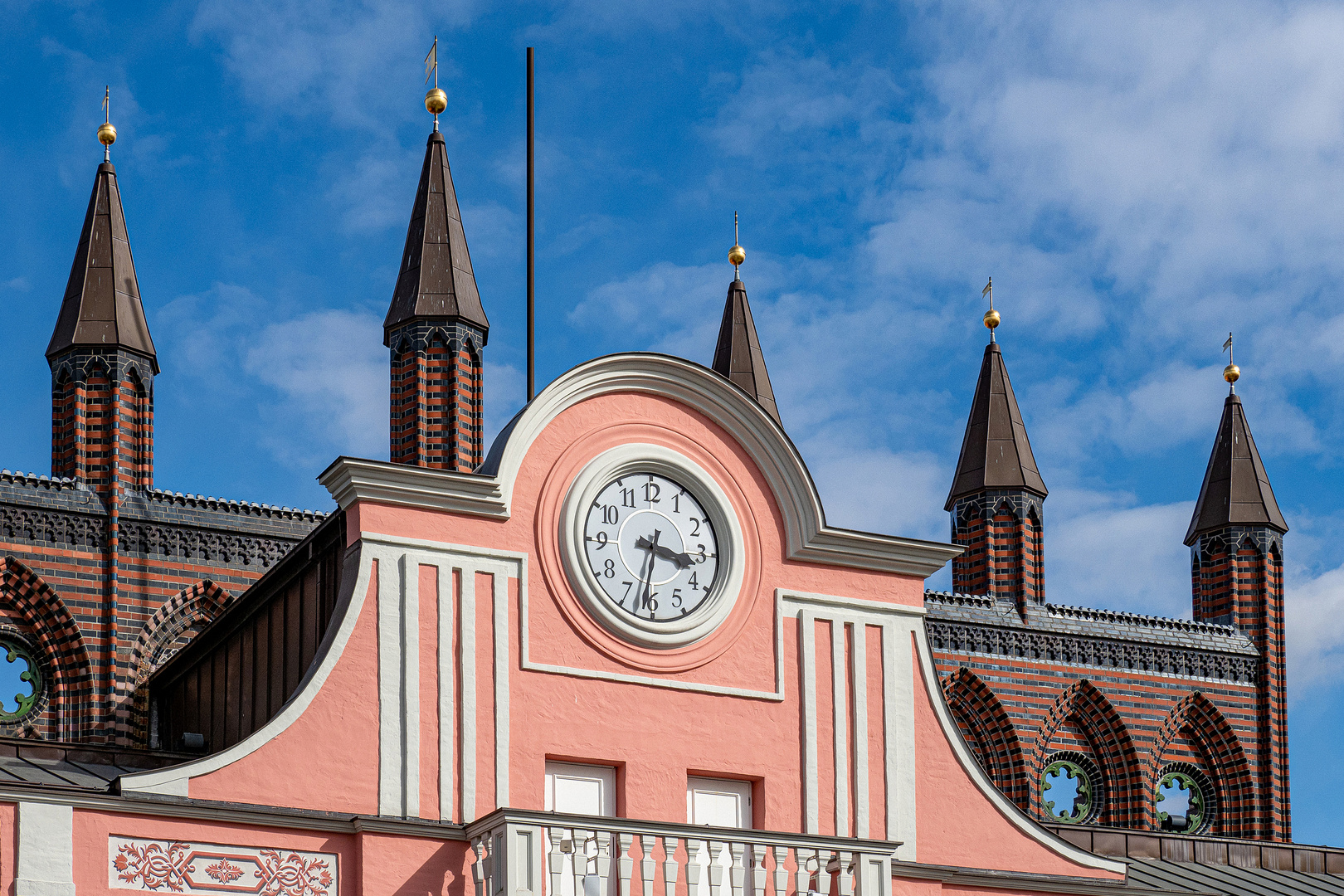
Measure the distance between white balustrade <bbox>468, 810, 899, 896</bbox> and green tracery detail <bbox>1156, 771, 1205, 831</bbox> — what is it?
24.8 m

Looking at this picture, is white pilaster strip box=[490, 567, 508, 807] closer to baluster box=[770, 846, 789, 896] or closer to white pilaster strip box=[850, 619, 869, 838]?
baluster box=[770, 846, 789, 896]

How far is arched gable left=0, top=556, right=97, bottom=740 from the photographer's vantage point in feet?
108

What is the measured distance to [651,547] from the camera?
1964 centimetres

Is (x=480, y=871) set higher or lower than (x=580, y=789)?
lower

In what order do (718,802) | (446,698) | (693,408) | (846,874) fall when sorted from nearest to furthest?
(446,698), (846,874), (718,802), (693,408)

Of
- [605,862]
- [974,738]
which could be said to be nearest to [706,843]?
[605,862]

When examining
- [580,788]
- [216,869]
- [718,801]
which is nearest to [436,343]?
[718,801]

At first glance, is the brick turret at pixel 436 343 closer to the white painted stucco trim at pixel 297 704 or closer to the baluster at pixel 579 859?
the white painted stucco trim at pixel 297 704

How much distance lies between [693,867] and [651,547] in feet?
10.3

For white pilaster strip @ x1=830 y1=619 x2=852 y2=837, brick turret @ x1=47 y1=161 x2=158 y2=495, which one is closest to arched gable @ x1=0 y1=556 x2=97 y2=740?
brick turret @ x1=47 y1=161 x2=158 y2=495

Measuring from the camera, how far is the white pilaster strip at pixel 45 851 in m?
16.0

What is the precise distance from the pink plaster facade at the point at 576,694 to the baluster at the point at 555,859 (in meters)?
0.74

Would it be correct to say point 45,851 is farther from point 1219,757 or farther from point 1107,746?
point 1219,757

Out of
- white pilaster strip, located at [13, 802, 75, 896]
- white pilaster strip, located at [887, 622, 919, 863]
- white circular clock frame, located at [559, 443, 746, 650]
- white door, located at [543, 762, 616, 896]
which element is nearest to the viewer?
white pilaster strip, located at [13, 802, 75, 896]
